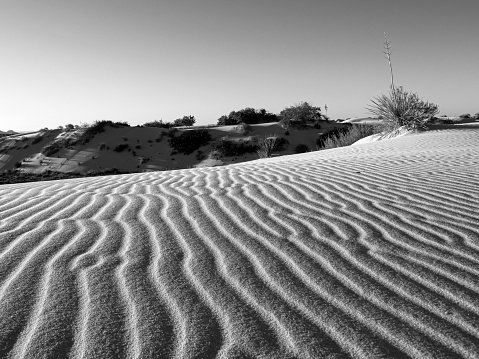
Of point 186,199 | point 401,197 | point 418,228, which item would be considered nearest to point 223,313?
point 418,228

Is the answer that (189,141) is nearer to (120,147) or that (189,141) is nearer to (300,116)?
(120,147)

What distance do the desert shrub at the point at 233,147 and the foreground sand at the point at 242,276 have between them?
20947mm

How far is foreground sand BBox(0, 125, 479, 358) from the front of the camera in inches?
68.9

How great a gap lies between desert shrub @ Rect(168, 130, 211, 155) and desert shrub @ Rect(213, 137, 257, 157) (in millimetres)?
1183

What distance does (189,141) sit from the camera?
27.9 metres

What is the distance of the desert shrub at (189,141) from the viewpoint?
89.5ft

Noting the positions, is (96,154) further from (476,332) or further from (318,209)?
(476,332)

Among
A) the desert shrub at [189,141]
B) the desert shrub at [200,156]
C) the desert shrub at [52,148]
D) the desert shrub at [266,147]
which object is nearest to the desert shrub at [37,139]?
the desert shrub at [52,148]

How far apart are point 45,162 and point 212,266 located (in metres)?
27.4

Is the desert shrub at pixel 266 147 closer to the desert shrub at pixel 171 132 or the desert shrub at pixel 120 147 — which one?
the desert shrub at pixel 171 132

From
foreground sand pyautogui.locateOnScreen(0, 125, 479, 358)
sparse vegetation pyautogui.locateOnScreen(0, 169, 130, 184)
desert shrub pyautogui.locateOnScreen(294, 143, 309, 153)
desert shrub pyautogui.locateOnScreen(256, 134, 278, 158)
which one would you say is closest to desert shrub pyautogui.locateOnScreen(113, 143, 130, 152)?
sparse vegetation pyautogui.locateOnScreen(0, 169, 130, 184)

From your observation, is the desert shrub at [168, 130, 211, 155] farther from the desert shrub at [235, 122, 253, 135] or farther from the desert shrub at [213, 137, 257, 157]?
the desert shrub at [235, 122, 253, 135]

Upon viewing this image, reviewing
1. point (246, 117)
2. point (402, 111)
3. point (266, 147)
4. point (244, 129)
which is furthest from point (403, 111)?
point (246, 117)

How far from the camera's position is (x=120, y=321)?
1895 mm
